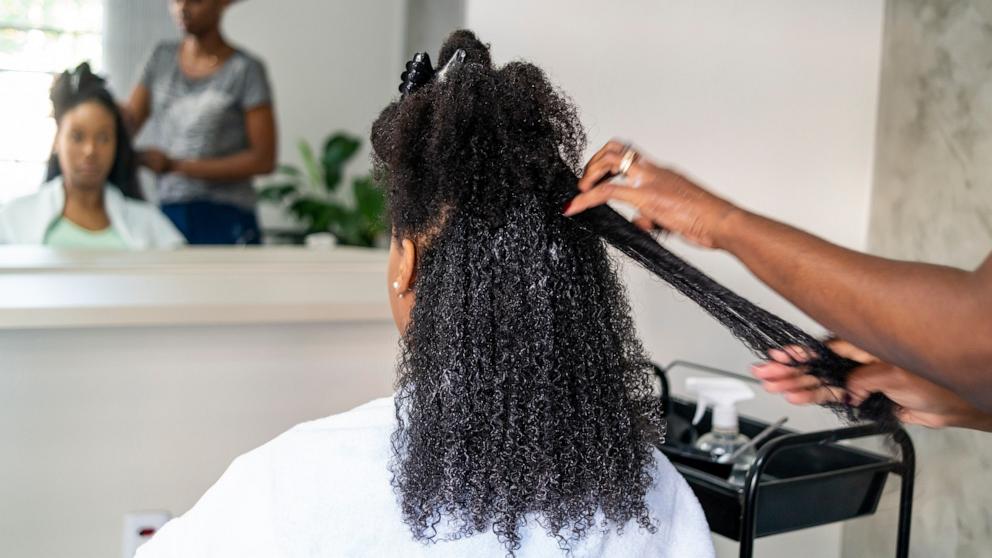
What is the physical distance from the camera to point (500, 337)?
0.89 meters

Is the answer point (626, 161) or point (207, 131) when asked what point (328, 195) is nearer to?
point (207, 131)

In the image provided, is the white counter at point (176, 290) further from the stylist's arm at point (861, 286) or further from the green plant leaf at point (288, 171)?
the green plant leaf at point (288, 171)

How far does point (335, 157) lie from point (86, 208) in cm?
169

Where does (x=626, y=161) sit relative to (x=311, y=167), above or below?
below

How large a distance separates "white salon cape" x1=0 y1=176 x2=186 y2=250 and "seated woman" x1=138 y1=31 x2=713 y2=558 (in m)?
1.73

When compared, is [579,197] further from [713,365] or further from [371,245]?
[371,245]

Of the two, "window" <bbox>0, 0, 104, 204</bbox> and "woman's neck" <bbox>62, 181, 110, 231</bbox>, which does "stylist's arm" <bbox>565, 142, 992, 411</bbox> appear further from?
"window" <bbox>0, 0, 104, 204</bbox>

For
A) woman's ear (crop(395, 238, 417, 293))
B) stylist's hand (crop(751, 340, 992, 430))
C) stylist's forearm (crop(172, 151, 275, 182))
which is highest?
stylist's forearm (crop(172, 151, 275, 182))

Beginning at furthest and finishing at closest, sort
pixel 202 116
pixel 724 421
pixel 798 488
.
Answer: pixel 202 116 < pixel 724 421 < pixel 798 488

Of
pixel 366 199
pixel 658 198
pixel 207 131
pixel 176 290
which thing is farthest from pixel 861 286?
pixel 366 199

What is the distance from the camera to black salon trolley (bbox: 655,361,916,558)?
4.34 feet

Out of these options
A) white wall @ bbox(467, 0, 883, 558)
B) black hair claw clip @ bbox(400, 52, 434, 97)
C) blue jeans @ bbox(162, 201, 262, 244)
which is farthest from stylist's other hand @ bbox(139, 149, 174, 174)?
black hair claw clip @ bbox(400, 52, 434, 97)

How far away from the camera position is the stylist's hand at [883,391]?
38.8 inches

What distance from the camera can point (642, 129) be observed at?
1.99 meters
